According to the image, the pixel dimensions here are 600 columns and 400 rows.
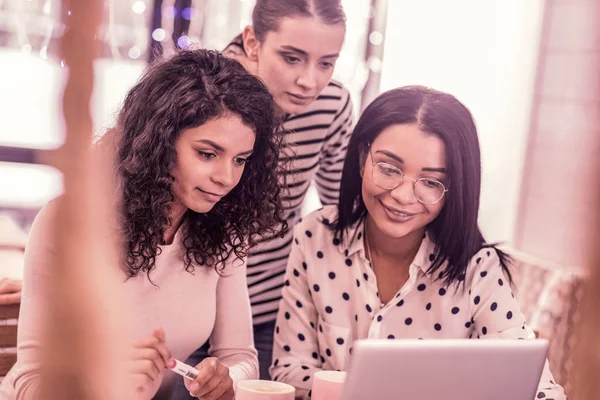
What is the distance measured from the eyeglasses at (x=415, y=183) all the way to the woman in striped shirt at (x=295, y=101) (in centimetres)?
17

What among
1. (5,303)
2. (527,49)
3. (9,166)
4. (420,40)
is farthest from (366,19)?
(5,303)

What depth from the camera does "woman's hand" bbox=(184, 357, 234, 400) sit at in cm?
109

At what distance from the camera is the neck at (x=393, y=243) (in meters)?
1.47

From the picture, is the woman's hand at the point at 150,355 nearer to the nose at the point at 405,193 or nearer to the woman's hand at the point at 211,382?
the woman's hand at the point at 211,382

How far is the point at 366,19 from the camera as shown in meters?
3.93

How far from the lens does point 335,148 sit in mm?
1740

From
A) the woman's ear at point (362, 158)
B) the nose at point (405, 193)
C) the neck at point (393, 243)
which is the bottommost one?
the neck at point (393, 243)

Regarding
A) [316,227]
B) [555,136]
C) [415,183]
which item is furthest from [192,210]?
[555,136]

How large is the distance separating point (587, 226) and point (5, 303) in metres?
1.08

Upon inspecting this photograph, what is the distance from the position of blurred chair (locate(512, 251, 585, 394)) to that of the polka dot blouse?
Result: 3.18ft

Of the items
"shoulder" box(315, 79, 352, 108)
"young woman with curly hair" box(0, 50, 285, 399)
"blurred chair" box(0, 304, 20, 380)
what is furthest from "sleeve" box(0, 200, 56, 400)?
"shoulder" box(315, 79, 352, 108)

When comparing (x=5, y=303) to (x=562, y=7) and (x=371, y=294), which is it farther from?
(x=562, y=7)

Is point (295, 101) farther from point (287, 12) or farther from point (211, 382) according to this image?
point (211, 382)

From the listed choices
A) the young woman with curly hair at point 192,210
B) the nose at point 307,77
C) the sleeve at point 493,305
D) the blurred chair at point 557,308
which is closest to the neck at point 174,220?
the young woman with curly hair at point 192,210
